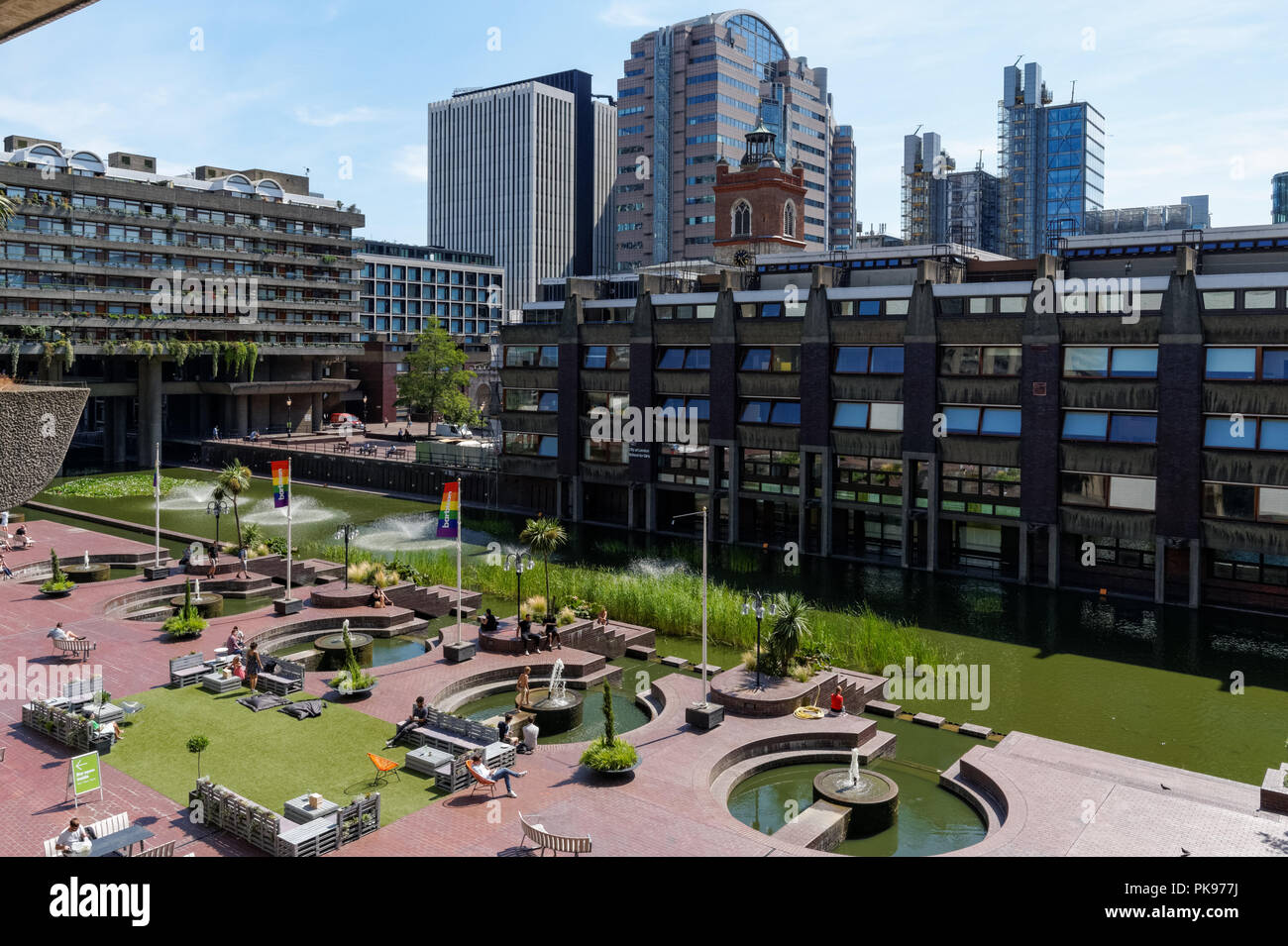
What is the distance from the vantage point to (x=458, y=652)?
3691cm

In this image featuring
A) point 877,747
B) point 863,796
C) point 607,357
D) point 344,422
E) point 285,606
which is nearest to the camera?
point 863,796

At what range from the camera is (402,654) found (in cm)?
3953

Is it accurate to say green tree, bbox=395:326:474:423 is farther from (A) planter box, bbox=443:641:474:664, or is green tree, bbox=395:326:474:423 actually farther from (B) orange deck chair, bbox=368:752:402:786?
(B) orange deck chair, bbox=368:752:402:786

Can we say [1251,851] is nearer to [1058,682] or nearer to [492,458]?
[1058,682]

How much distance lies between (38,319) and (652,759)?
85879mm

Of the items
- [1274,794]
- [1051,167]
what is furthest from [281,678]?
[1051,167]

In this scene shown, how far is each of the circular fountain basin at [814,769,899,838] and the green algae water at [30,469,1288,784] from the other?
26.0ft

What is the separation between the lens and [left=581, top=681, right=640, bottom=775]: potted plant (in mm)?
25656

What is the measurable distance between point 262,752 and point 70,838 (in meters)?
7.43
